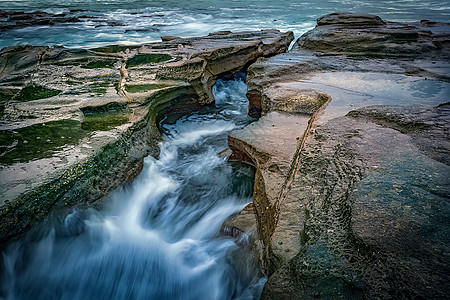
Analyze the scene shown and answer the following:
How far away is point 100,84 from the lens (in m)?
5.61

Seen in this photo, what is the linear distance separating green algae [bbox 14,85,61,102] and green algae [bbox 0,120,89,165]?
4.38 feet

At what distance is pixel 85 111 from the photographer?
452 centimetres

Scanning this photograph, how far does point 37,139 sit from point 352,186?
377 centimetres

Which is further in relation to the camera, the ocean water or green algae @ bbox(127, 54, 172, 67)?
the ocean water

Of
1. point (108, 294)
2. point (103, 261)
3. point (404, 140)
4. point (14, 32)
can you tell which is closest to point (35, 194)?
point (103, 261)

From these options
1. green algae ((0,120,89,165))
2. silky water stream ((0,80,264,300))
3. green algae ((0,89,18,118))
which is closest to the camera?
silky water stream ((0,80,264,300))

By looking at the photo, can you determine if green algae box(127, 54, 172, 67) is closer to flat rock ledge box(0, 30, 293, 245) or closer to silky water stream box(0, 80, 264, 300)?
flat rock ledge box(0, 30, 293, 245)

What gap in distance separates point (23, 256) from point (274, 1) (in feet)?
118

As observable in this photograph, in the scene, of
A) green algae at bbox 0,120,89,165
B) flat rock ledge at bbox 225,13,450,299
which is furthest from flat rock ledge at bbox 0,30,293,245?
flat rock ledge at bbox 225,13,450,299

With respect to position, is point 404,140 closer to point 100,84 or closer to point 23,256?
point 23,256

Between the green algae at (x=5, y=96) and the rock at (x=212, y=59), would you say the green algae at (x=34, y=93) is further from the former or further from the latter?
the rock at (x=212, y=59)

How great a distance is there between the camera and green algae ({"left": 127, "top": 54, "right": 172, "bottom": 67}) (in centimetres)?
697

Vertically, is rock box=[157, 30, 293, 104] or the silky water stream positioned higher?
rock box=[157, 30, 293, 104]

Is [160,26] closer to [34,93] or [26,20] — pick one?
[26,20]
